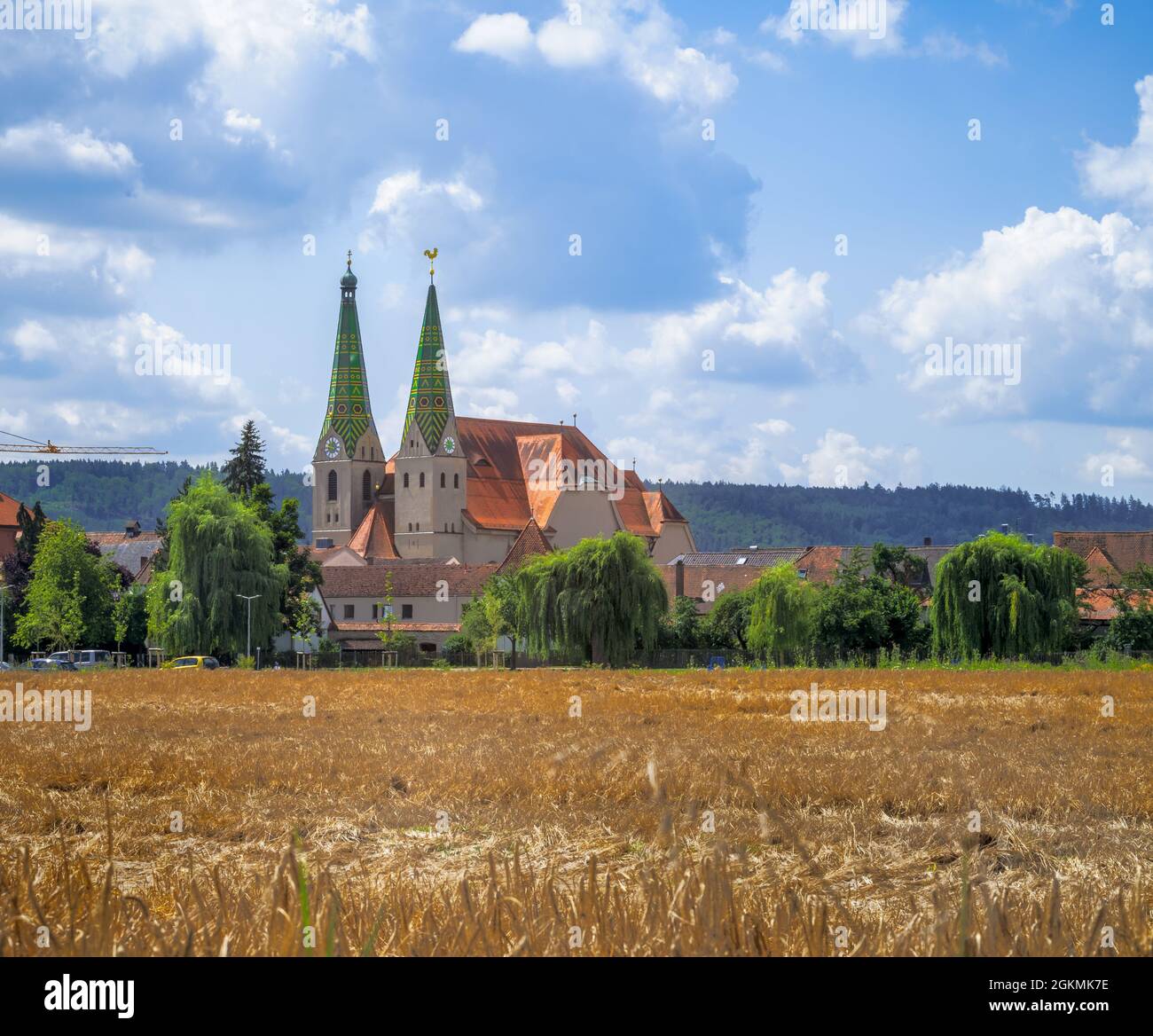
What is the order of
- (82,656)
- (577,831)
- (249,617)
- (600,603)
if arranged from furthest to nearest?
(82,656) < (600,603) < (249,617) < (577,831)

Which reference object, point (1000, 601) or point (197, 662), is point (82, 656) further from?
point (1000, 601)

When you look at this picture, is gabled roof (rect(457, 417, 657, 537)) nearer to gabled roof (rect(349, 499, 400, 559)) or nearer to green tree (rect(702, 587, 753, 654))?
gabled roof (rect(349, 499, 400, 559))

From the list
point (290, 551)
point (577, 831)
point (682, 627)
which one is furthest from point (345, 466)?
point (577, 831)

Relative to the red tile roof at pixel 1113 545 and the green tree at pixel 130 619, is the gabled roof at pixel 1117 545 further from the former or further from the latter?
the green tree at pixel 130 619

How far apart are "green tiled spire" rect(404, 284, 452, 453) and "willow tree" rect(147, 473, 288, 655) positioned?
67.4m

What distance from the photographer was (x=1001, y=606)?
64.8 metres

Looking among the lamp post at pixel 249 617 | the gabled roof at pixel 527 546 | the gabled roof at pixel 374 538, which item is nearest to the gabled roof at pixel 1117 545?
the gabled roof at pixel 527 546

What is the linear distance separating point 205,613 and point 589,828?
5935 cm

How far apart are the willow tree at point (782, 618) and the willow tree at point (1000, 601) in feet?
27.7

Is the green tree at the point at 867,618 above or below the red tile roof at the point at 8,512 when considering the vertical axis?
below

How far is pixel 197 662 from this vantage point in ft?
213

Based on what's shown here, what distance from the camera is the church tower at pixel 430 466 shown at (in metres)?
134

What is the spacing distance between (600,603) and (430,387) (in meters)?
73.0
